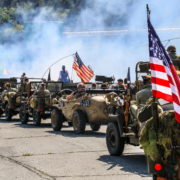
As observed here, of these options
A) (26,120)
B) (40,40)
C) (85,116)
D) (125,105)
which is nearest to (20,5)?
(40,40)

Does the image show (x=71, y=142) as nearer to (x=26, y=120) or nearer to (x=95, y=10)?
(x=26, y=120)

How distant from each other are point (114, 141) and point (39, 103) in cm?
1018

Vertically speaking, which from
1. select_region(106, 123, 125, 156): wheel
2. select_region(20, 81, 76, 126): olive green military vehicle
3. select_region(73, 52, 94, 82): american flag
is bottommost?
select_region(106, 123, 125, 156): wheel

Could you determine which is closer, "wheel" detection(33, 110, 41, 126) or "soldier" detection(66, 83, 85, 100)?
"soldier" detection(66, 83, 85, 100)

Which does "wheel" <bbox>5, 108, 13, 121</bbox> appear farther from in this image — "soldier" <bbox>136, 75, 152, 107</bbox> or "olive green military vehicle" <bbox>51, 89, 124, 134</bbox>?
"soldier" <bbox>136, 75, 152, 107</bbox>

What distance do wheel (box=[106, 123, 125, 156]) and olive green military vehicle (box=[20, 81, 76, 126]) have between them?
8625 mm

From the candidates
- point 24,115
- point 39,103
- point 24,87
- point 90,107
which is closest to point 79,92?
point 90,107

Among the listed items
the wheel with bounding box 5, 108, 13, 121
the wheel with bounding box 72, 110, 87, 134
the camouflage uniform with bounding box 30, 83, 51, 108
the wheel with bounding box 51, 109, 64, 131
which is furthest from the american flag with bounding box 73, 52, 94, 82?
the wheel with bounding box 72, 110, 87, 134

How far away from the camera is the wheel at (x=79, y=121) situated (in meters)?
17.6

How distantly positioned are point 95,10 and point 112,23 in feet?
7.58

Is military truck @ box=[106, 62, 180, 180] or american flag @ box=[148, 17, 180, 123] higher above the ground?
american flag @ box=[148, 17, 180, 123]

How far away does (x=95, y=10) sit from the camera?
44.8m

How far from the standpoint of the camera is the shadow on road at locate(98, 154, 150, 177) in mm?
10742

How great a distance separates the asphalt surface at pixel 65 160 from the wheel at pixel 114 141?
0.16m
